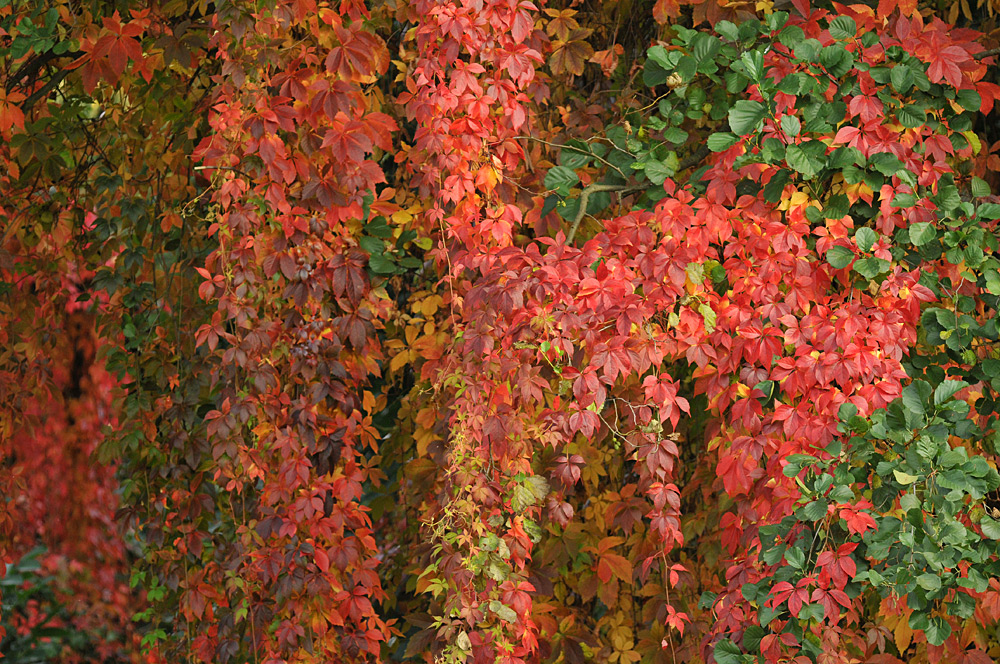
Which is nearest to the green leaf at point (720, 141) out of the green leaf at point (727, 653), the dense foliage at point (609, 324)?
the dense foliage at point (609, 324)

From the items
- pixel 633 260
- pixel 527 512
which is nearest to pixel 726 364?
pixel 633 260

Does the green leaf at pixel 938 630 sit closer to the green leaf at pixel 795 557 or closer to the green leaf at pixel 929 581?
the green leaf at pixel 929 581

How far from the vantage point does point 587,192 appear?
231cm

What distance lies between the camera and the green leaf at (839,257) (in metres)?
1.96

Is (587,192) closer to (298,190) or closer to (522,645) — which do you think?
(298,190)

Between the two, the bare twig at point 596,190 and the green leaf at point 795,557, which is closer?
the green leaf at point 795,557

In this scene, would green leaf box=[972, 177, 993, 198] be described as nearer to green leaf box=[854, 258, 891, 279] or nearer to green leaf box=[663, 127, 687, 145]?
green leaf box=[854, 258, 891, 279]

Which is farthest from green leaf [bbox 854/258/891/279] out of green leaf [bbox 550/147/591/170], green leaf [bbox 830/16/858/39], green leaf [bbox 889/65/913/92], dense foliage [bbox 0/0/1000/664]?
green leaf [bbox 550/147/591/170]

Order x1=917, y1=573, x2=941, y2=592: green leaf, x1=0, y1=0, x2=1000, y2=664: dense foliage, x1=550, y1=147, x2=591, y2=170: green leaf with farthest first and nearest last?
1. x1=550, y1=147, x2=591, y2=170: green leaf
2. x1=0, y1=0, x2=1000, y2=664: dense foliage
3. x1=917, y1=573, x2=941, y2=592: green leaf

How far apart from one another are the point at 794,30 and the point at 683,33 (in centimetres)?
23

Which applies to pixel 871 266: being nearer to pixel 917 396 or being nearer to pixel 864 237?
pixel 864 237

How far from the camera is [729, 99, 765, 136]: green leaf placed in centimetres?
197

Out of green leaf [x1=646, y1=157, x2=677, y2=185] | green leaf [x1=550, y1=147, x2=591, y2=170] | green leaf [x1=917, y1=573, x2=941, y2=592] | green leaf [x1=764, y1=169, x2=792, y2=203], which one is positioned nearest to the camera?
green leaf [x1=917, y1=573, x2=941, y2=592]

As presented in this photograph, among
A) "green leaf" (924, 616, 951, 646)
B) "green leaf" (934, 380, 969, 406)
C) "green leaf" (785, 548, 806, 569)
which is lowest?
"green leaf" (924, 616, 951, 646)
